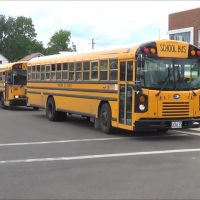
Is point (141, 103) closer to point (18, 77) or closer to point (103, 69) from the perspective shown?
point (103, 69)

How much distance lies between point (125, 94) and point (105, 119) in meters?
1.49

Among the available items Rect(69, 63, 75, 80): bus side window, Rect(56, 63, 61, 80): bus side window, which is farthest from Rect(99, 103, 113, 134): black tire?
Rect(56, 63, 61, 80): bus side window

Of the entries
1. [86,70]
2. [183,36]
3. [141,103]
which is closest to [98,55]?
[86,70]

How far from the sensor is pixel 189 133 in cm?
1617

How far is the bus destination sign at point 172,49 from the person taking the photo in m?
14.5

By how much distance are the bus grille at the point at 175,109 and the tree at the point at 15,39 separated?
11612cm

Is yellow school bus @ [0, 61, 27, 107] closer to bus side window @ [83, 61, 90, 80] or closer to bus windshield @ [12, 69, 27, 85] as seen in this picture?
bus windshield @ [12, 69, 27, 85]

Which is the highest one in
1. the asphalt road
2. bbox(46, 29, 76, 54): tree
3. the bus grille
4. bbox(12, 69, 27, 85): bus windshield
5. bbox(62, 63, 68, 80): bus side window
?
bbox(46, 29, 76, 54): tree

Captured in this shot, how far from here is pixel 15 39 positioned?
424 feet

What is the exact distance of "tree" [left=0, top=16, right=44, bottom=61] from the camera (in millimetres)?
127812

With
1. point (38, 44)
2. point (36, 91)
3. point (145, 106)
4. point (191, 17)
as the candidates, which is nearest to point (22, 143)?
point (145, 106)

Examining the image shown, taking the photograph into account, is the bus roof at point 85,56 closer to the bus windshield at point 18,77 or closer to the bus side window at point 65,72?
the bus side window at point 65,72

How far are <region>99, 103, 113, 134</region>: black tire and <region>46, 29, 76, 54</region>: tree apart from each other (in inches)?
3909

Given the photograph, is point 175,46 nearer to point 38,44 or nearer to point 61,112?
point 61,112
